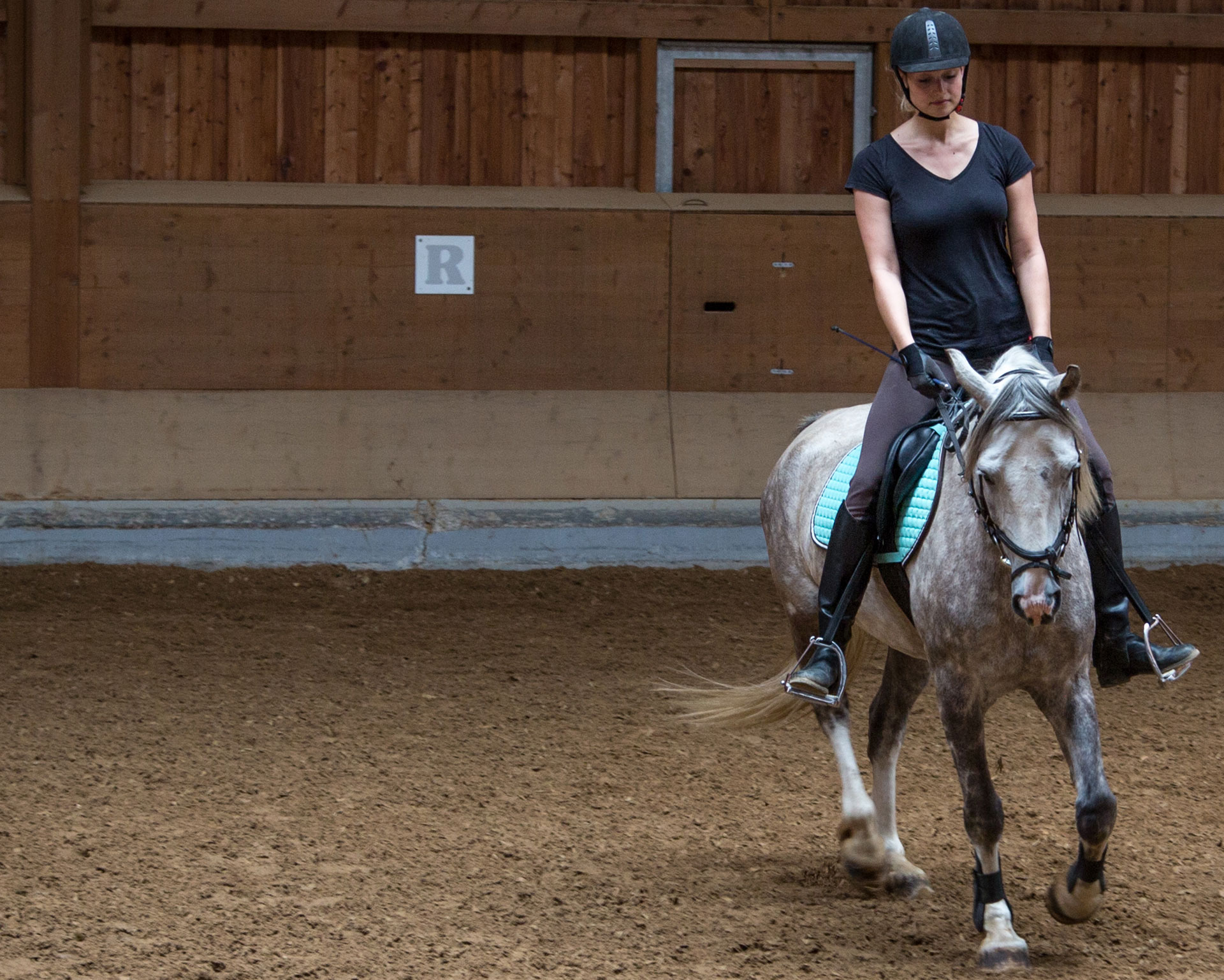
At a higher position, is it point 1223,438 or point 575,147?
point 575,147

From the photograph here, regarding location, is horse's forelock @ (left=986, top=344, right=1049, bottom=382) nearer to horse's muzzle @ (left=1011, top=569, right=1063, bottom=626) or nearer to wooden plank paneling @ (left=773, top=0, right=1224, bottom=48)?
horse's muzzle @ (left=1011, top=569, right=1063, bottom=626)

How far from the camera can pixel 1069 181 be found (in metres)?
10.3

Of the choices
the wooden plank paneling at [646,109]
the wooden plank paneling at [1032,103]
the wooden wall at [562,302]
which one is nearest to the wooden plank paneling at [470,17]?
the wooden plank paneling at [646,109]

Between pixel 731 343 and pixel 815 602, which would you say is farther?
pixel 731 343

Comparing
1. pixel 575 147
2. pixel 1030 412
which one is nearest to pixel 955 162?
pixel 1030 412

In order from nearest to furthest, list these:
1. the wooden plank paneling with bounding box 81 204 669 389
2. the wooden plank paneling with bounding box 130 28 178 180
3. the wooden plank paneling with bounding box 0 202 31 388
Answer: the wooden plank paneling with bounding box 0 202 31 388, the wooden plank paneling with bounding box 81 204 669 389, the wooden plank paneling with bounding box 130 28 178 180

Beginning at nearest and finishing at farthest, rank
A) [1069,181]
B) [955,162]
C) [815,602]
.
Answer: [955,162] < [815,602] < [1069,181]

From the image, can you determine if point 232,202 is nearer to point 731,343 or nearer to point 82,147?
point 82,147

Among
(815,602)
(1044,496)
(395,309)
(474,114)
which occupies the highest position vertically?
(474,114)

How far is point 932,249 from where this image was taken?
13.5ft

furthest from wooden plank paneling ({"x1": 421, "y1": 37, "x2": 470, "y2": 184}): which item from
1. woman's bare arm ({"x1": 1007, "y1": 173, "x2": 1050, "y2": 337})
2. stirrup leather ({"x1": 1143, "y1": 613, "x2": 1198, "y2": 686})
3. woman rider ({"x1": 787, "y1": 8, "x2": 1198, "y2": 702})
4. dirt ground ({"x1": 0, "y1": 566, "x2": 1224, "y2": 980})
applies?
stirrup leather ({"x1": 1143, "y1": 613, "x2": 1198, "y2": 686})

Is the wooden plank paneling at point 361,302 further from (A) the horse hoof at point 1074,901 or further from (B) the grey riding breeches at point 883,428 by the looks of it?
(A) the horse hoof at point 1074,901

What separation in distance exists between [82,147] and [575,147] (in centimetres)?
318

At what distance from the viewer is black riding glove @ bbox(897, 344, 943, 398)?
12.7 ft
